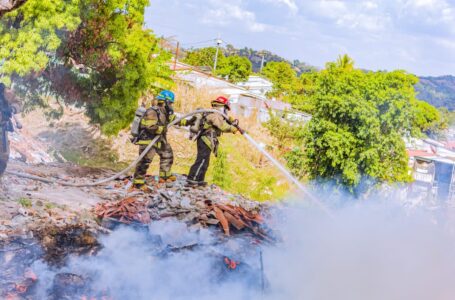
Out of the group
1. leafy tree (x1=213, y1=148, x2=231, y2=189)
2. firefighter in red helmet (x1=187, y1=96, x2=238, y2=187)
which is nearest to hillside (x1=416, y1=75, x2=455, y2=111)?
leafy tree (x1=213, y1=148, x2=231, y2=189)

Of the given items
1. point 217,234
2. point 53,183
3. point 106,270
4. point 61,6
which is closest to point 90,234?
point 106,270

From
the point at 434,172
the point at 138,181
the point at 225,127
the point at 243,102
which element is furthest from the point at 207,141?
the point at 434,172

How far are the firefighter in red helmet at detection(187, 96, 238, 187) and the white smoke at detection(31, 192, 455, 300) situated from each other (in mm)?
2427

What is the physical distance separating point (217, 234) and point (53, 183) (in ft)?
10.8

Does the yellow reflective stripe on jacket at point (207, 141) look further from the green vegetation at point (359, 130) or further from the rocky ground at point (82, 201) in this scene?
the green vegetation at point (359, 130)

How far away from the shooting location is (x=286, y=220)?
32.2 ft

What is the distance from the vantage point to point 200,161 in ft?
33.4

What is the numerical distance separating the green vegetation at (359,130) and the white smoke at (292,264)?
16.9ft

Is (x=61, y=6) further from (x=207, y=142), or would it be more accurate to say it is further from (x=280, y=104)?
(x=280, y=104)

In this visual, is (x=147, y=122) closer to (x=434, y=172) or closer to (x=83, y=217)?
(x=83, y=217)

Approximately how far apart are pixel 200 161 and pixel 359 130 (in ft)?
17.4

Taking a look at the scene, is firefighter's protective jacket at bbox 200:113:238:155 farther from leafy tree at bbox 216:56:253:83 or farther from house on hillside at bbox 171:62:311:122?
leafy tree at bbox 216:56:253:83

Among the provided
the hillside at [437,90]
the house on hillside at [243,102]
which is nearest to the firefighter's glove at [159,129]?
the house on hillside at [243,102]

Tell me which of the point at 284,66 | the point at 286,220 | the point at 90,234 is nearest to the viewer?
the point at 90,234
